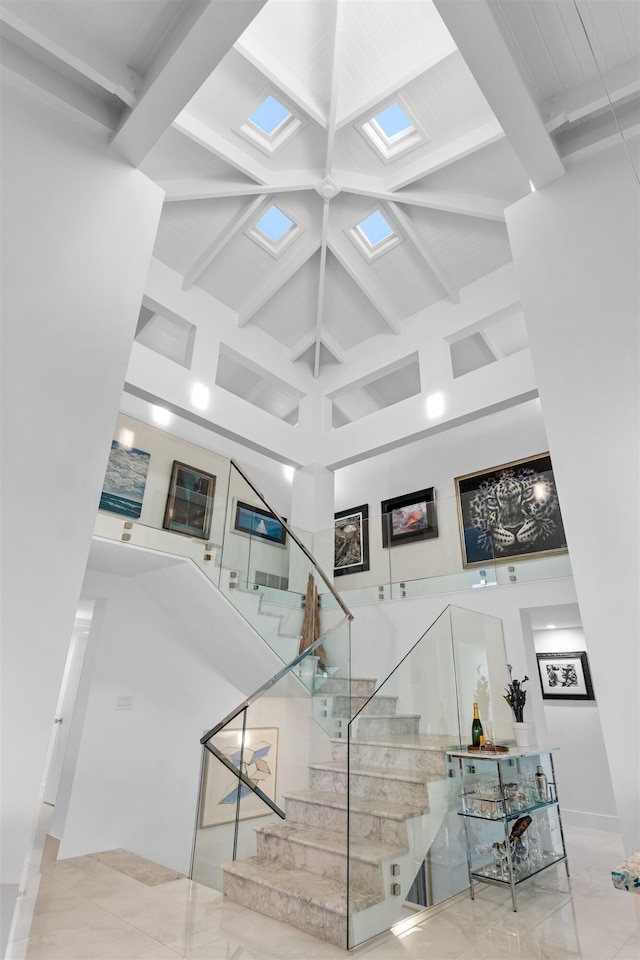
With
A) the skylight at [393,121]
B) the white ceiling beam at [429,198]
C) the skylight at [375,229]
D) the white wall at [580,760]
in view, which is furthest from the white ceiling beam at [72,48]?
the white wall at [580,760]

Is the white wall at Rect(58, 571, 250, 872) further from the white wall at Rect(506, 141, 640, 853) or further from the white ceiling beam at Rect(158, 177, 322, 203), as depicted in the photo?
the white ceiling beam at Rect(158, 177, 322, 203)

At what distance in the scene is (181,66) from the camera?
9.02 ft

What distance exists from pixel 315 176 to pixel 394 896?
771cm

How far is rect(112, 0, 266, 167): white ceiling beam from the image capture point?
8.42 feet

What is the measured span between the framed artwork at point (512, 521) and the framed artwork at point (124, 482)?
12.9 ft

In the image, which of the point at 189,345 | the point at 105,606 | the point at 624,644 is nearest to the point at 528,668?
the point at 624,644

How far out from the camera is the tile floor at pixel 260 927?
9.97ft

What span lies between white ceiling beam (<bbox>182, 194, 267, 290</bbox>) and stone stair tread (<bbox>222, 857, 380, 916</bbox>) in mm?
7165

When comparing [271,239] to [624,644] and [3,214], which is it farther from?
[624,644]

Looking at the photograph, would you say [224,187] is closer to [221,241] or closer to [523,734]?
[221,241]

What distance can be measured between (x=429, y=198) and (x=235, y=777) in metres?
7.02

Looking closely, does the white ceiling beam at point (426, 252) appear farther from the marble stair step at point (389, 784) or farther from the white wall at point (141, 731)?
the marble stair step at point (389, 784)

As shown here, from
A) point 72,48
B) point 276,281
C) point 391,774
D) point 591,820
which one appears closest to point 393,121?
point 276,281

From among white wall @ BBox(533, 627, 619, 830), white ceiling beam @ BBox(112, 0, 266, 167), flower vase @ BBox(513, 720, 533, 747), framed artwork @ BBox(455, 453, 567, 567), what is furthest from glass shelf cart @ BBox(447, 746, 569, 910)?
white ceiling beam @ BBox(112, 0, 266, 167)
